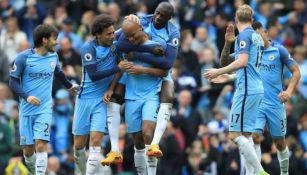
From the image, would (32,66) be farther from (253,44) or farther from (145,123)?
(253,44)

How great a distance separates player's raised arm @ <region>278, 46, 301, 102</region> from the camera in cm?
2212

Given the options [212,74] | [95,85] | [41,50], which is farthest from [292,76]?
[41,50]

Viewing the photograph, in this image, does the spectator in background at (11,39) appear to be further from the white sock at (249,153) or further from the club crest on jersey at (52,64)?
the white sock at (249,153)

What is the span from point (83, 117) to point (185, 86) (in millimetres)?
8367

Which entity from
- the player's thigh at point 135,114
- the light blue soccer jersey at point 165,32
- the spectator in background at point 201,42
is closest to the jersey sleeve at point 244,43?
the light blue soccer jersey at point 165,32

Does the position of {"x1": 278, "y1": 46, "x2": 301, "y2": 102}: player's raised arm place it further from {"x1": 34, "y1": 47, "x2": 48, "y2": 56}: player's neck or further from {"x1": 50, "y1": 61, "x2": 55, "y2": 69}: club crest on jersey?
{"x1": 34, "y1": 47, "x2": 48, "y2": 56}: player's neck

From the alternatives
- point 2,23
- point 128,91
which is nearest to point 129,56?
point 128,91

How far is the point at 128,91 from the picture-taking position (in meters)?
21.8

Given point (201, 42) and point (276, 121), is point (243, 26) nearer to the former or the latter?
point (276, 121)

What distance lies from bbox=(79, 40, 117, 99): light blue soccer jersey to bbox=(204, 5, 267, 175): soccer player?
2263 mm

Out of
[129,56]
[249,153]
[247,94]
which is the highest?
[129,56]

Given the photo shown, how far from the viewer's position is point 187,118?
95.5ft

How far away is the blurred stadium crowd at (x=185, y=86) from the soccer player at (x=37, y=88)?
402 centimetres

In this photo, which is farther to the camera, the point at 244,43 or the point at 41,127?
the point at 41,127
